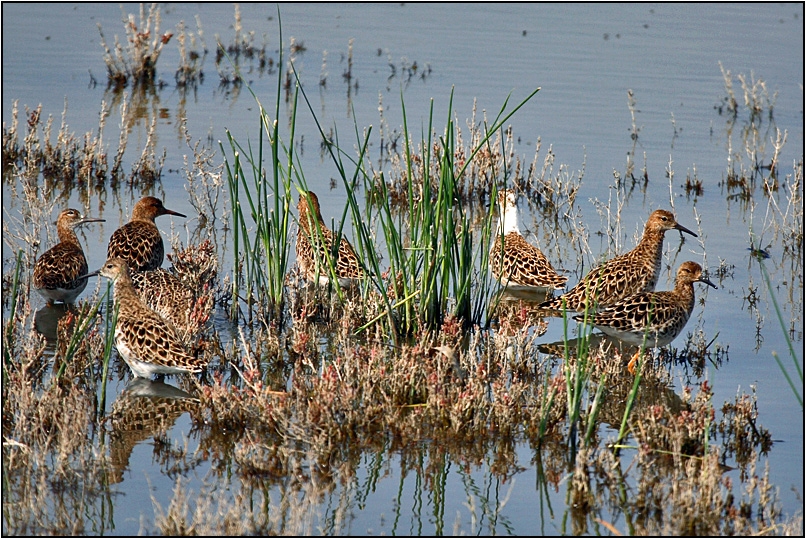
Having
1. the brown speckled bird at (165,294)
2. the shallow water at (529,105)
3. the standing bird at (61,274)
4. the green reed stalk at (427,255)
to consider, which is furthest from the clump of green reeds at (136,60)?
the green reed stalk at (427,255)

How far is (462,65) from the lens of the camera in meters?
19.7

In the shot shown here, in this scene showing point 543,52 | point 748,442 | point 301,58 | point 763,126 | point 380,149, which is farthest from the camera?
point 543,52

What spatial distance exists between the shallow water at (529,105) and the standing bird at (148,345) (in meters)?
0.24

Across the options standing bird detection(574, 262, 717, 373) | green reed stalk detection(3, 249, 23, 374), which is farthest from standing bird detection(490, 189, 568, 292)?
green reed stalk detection(3, 249, 23, 374)

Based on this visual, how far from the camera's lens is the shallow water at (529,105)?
6.29 metres

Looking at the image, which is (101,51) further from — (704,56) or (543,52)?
(704,56)

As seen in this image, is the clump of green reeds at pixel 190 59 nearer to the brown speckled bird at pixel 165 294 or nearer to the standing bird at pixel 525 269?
the standing bird at pixel 525 269

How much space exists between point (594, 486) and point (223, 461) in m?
1.92

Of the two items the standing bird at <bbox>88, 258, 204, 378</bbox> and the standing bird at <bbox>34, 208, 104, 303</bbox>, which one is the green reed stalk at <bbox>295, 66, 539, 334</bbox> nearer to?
the standing bird at <bbox>88, 258, 204, 378</bbox>

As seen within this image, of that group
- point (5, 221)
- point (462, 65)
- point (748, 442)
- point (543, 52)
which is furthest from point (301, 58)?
point (748, 442)

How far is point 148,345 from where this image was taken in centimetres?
730

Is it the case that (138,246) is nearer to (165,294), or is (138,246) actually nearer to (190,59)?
(165,294)

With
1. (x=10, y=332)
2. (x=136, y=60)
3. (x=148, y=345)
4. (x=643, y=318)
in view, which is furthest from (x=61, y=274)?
(x=136, y=60)

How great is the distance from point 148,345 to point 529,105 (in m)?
10.9
